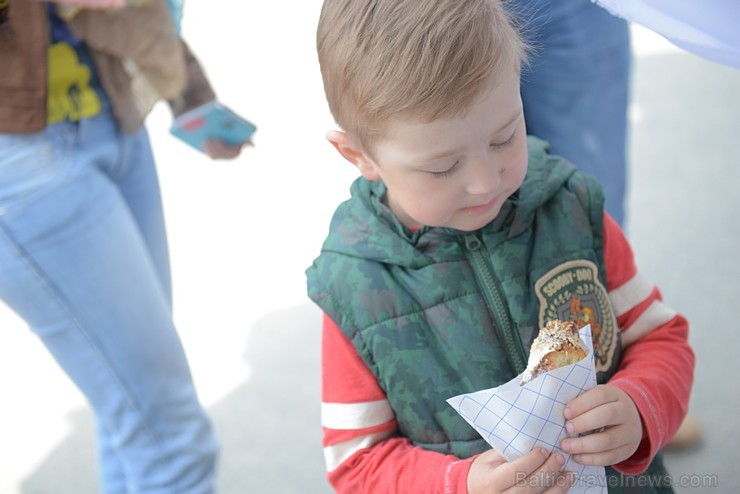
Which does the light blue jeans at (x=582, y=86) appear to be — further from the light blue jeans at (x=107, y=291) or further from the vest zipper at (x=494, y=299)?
the light blue jeans at (x=107, y=291)

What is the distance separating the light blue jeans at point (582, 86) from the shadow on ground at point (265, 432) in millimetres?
1187

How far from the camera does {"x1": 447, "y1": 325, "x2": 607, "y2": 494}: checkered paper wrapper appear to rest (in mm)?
1002

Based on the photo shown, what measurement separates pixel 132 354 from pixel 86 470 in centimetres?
109

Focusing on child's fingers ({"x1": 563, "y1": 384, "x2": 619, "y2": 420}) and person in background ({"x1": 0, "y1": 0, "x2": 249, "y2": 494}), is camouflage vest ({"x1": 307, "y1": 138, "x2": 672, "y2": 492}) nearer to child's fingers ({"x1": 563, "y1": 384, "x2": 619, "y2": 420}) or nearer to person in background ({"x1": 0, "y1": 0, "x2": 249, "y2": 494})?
child's fingers ({"x1": 563, "y1": 384, "x2": 619, "y2": 420})

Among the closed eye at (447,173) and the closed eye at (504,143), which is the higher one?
the closed eye at (504,143)

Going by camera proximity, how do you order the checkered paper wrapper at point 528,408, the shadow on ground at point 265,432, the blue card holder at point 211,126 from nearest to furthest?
the checkered paper wrapper at point 528,408
the blue card holder at point 211,126
the shadow on ground at point 265,432

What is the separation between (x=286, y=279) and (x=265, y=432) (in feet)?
2.60

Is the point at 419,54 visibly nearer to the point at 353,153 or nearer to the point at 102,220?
the point at 353,153

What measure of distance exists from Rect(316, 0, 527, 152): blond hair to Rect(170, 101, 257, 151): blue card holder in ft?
2.92

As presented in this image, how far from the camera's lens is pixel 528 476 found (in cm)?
104

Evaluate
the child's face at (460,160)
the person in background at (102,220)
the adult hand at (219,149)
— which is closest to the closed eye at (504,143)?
the child's face at (460,160)

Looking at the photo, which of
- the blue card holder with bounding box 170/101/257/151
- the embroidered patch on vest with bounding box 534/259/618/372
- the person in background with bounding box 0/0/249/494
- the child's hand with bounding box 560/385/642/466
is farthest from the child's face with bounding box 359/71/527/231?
the blue card holder with bounding box 170/101/257/151

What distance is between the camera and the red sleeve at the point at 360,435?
1.19 metres

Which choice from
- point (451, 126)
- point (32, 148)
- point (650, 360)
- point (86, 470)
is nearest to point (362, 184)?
point (451, 126)
